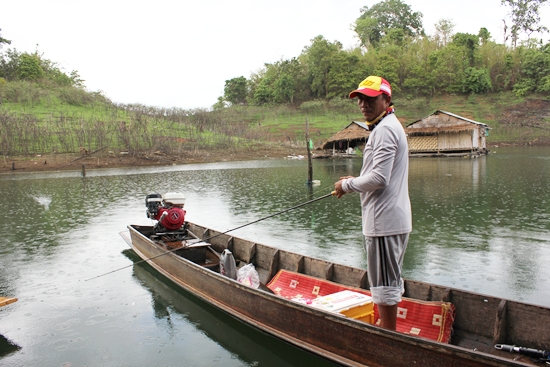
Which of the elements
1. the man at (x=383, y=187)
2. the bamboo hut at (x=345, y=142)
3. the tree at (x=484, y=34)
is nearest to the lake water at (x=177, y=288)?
the man at (x=383, y=187)

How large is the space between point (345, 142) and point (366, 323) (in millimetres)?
40215

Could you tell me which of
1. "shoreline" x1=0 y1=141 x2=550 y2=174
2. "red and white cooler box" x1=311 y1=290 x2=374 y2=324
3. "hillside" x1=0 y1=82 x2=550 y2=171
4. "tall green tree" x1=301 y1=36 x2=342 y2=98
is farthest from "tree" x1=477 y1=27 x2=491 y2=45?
"red and white cooler box" x1=311 y1=290 x2=374 y2=324

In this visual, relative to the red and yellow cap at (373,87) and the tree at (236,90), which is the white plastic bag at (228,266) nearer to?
the red and yellow cap at (373,87)

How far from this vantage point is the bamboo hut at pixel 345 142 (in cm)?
3897

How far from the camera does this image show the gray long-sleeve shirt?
3570 millimetres

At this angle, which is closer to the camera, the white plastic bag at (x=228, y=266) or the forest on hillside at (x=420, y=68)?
the white plastic bag at (x=228, y=266)

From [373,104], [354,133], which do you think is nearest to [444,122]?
[354,133]

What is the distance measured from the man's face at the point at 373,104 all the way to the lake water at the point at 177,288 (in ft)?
9.72

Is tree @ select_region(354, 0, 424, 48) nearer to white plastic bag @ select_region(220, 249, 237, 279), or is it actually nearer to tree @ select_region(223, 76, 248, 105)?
tree @ select_region(223, 76, 248, 105)

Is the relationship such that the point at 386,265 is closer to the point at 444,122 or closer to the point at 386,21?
the point at 444,122

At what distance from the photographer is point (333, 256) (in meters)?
9.52

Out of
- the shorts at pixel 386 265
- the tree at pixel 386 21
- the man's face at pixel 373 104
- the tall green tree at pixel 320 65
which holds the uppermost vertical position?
the tree at pixel 386 21

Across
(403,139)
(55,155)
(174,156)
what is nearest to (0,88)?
(55,155)

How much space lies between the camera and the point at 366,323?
4195 millimetres
